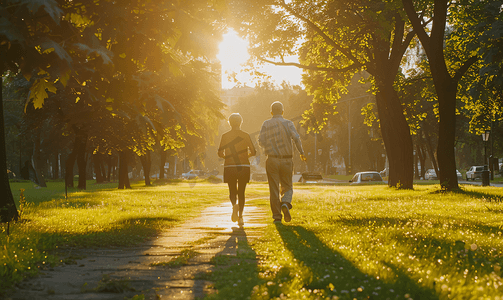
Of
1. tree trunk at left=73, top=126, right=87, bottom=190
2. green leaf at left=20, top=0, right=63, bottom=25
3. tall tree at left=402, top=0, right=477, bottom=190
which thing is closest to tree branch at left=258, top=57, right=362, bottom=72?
tall tree at left=402, top=0, right=477, bottom=190

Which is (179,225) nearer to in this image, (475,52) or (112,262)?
(112,262)

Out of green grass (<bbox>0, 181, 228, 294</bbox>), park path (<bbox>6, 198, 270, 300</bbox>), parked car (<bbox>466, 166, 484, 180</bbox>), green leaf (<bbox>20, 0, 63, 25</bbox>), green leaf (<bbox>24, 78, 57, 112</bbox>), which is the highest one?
green leaf (<bbox>20, 0, 63, 25</bbox>)

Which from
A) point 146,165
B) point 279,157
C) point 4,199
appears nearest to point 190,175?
point 146,165

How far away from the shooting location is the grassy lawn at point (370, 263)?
3373 millimetres

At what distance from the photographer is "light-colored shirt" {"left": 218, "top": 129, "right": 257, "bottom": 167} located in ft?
27.6

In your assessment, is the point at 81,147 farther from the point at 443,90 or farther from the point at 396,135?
the point at 443,90

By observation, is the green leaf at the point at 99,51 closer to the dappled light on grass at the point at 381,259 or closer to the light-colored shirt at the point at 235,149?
the dappled light on grass at the point at 381,259

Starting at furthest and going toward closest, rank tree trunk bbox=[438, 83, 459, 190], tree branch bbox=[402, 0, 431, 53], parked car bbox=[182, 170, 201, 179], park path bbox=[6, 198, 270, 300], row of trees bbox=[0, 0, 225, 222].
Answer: parked car bbox=[182, 170, 201, 179] < tree branch bbox=[402, 0, 431, 53] < tree trunk bbox=[438, 83, 459, 190] < row of trees bbox=[0, 0, 225, 222] < park path bbox=[6, 198, 270, 300]

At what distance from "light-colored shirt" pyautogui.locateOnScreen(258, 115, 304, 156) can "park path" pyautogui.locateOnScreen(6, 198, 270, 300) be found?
168cm

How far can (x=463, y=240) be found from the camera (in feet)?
19.1

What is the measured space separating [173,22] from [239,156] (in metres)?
3.09

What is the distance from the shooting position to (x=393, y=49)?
1983 cm

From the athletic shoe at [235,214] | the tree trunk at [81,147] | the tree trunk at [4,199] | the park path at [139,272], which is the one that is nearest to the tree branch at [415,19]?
the athletic shoe at [235,214]

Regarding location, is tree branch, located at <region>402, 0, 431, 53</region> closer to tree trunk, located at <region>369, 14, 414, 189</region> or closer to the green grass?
tree trunk, located at <region>369, 14, 414, 189</region>
